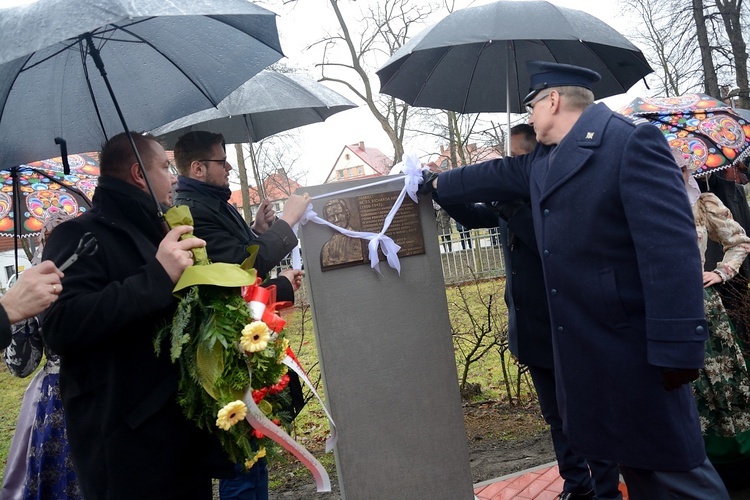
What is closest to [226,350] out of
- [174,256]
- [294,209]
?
[174,256]

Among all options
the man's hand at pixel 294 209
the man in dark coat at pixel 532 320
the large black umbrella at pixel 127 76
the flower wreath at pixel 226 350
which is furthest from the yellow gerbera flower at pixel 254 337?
the man in dark coat at pixel 532 320

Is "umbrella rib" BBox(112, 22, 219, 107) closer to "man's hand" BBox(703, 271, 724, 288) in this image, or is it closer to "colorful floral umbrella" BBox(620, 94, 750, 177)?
"colorful floral umbrella" BBox(620, 94, 750, 177)

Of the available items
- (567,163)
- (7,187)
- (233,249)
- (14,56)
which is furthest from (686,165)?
(7,187)

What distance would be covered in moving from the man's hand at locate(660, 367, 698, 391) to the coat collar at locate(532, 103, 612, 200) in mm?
830

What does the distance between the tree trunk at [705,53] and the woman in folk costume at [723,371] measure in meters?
13.0

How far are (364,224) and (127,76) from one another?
131cm

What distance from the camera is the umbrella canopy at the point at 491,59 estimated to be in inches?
115

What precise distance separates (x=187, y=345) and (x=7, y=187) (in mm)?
2012

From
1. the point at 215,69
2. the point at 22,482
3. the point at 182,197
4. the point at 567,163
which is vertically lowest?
the point at 22,482

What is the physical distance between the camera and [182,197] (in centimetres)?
301

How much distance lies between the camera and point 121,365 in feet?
6.98

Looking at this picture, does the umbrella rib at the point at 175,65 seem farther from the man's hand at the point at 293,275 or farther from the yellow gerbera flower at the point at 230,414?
the yellow gerbera flower at the point at 230,414

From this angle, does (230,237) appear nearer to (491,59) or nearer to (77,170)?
(77,170)

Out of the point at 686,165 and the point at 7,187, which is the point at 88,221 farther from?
the point at 686,165
